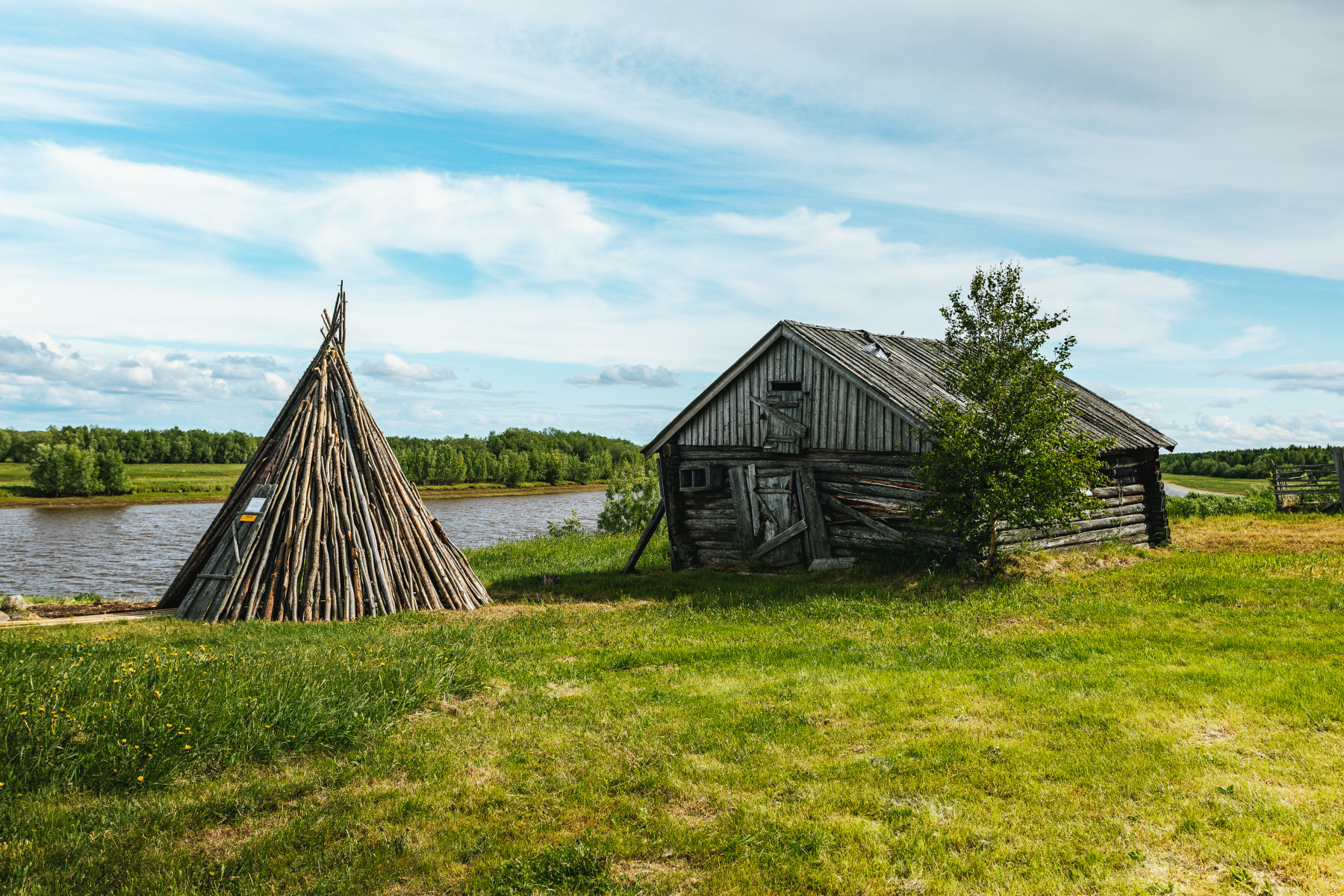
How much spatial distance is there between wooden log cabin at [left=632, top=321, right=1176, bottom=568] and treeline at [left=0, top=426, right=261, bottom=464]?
70531 millimetres

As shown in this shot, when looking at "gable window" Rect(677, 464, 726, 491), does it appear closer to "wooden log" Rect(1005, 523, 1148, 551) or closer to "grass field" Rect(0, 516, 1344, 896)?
"wooden log" Rect(1005, 523, 1148, 551)

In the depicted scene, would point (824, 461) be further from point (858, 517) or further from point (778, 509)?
point (778, 509)

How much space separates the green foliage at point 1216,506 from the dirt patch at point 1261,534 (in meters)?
1.05

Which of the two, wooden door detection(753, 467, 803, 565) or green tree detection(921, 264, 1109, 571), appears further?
wooden door detection(753, 467, 803, 565)

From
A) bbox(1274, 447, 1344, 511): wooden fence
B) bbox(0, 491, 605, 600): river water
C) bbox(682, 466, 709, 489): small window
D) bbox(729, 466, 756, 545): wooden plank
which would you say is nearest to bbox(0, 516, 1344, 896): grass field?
bbox(729, 466, 756, 545): wooden plank

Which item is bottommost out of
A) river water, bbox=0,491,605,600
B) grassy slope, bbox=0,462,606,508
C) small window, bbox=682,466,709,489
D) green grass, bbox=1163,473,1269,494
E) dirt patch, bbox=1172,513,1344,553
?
river water, bbox=0,491,605,600

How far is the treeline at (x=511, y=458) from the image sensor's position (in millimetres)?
77312

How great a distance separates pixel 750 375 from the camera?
18000mm

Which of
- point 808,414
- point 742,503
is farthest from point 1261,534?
point 742,503

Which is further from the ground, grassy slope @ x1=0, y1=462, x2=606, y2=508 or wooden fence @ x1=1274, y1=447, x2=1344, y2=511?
wooden fence @ x1=1274, y1=447, x2=1344, y2=511

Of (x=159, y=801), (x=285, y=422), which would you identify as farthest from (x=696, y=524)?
(x=159, y=801)

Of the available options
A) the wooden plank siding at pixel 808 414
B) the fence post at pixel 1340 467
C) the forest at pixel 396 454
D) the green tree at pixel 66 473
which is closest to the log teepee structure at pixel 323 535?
the wooden plank siding at pixel 808 414

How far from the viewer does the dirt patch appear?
54.3ft

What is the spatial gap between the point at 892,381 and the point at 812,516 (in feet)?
10.5
